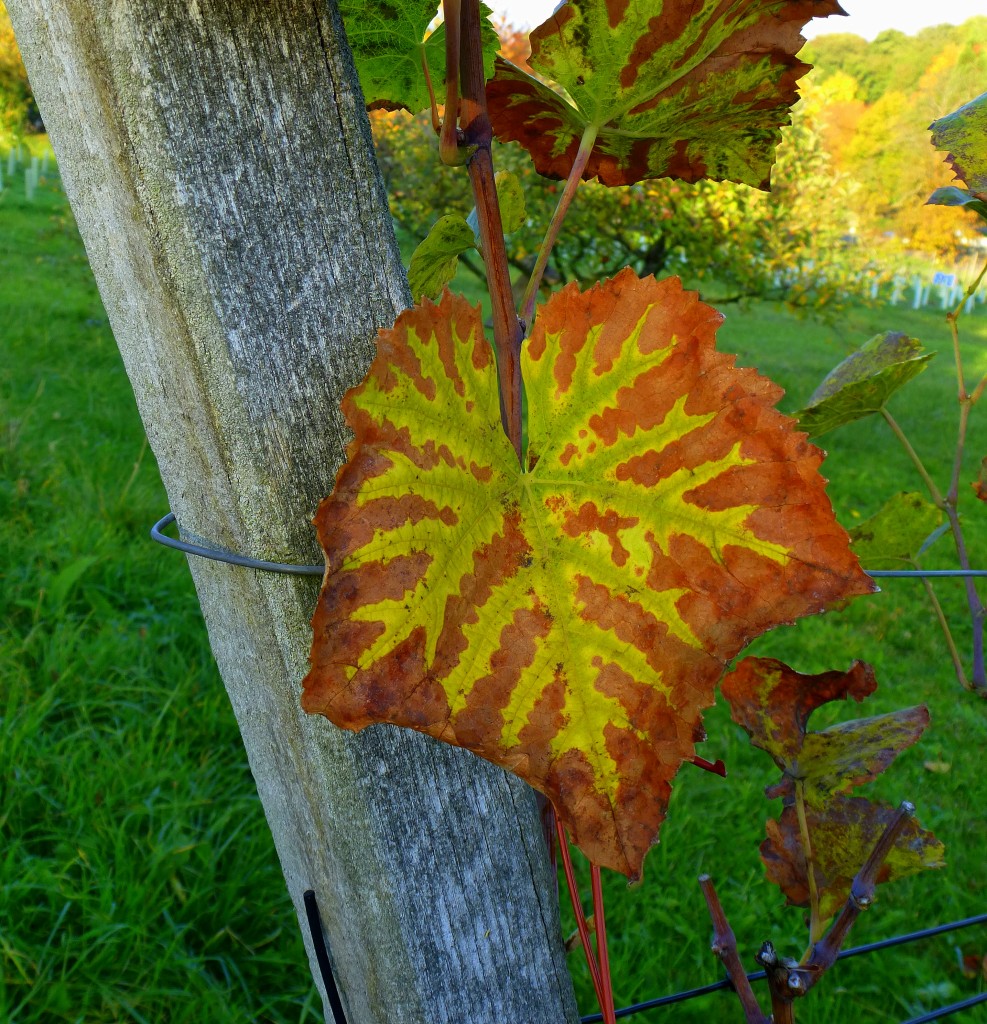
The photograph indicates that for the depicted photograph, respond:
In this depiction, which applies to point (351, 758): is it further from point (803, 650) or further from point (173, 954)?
point (803, 650)

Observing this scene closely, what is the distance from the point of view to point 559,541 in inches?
17.0

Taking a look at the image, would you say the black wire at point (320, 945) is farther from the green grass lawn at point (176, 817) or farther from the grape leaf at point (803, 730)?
the green grass lawn at point (176, 817)

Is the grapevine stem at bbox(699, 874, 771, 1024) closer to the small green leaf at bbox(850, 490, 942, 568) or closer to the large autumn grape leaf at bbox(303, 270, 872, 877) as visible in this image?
the large autumn grape leaf at bbox(303, 270, 872, 877)

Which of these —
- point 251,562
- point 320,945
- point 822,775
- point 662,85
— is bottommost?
point 320,945

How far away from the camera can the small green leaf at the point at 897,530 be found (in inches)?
36.8

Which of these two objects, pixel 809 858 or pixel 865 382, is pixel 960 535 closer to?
pixel 865 382

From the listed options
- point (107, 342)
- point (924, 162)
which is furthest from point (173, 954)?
point (924, 162)

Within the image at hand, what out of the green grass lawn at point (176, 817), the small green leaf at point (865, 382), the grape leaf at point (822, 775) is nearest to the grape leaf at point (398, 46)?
the small green leaf at point (865, 382)

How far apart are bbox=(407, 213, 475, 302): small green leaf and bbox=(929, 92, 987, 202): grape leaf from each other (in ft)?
1.05

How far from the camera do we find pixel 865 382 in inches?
27.6

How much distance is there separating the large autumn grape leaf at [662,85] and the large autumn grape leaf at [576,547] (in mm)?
160

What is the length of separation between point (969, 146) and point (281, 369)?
48cm

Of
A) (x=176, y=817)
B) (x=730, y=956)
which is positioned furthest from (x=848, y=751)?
(x=176, y=817)

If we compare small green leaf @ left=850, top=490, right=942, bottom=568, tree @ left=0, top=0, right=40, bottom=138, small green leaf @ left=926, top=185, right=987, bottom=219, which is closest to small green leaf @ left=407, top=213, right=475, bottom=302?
small green leaf @ left=926, top=185, right=987, bottom=219
